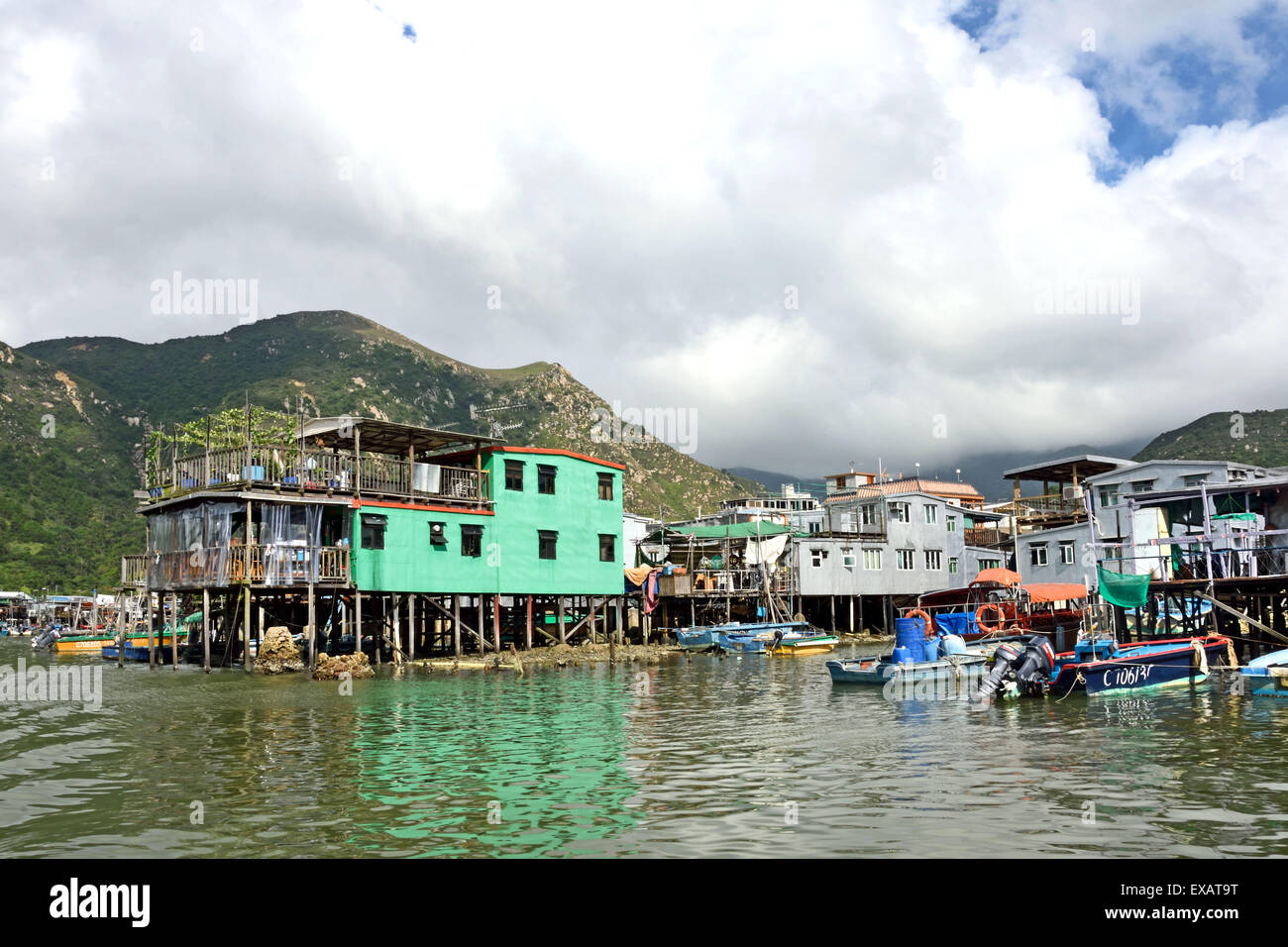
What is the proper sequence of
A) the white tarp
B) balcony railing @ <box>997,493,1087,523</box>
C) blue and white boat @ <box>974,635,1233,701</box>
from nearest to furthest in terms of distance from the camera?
blue and white boat @ <box>974,635,1233,701</box> < the white tarp < balcony railing @ <box>997,493,1087,523</box>

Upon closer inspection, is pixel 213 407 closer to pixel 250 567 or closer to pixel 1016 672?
pixel 250 567

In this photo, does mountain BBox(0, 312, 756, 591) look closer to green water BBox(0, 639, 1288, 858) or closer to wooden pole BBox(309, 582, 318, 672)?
wooden pole BBox(309, 582, 318, 672)

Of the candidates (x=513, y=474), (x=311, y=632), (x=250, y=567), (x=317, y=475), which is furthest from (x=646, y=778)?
(x=513, y=474)

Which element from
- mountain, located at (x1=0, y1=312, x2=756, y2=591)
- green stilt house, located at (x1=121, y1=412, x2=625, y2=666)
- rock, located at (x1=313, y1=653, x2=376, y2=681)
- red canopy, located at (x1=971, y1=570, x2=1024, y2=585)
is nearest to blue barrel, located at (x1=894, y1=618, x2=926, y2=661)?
rock, located at (x1=313, y1=653, x2=376, y2=681)

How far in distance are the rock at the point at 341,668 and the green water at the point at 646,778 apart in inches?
323

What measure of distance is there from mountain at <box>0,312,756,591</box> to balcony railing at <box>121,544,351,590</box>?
52.5 metres

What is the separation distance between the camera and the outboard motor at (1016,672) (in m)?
26.0

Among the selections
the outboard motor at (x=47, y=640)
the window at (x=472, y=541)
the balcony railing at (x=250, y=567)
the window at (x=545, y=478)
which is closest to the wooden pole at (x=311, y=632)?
the balcony railing at (x=250, y=567)

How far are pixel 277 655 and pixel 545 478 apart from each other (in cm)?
1574

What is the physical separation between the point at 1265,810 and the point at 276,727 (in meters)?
18.9

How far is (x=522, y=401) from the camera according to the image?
154m

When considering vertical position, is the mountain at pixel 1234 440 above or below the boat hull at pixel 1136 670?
above

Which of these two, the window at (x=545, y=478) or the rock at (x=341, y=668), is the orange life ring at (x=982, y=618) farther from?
the rock at (x=341, y=668)

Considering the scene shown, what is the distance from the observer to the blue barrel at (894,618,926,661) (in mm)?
31016
